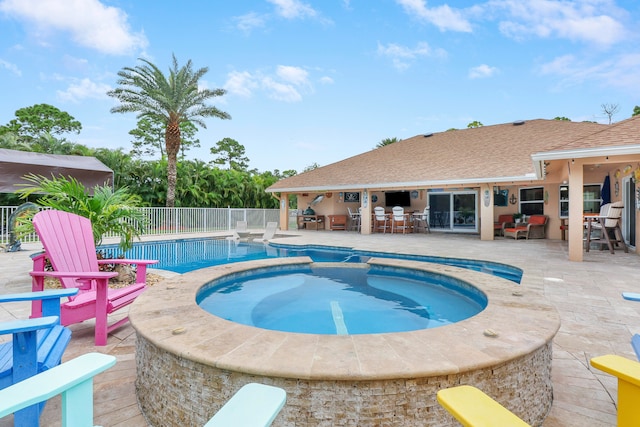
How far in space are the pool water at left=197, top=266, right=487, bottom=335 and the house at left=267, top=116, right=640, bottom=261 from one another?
4.69 meters

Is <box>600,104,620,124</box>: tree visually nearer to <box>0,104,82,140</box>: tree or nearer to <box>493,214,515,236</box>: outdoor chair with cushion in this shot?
<box>493,214,515,236</box>: outdoor chair with cushion

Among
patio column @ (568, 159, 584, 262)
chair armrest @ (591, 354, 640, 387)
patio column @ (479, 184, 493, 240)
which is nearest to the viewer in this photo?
chair armrest @ (591, 354, 640, 387)

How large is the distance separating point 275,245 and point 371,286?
635 cm

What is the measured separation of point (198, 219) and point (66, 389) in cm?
1690

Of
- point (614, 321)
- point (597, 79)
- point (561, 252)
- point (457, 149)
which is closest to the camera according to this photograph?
point (614, 321)

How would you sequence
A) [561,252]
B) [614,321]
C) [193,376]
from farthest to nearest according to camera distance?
[561,252] < [614,321] < [193,376]

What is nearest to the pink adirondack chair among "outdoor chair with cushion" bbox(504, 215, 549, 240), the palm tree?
"outdoor chair with cushion" bbox(504, 215, 549, 240)

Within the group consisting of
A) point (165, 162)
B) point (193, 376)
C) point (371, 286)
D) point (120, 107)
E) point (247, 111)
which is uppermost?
point (247, 111)

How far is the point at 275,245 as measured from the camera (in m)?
12.0

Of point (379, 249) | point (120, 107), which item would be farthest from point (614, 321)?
point (120, 107)

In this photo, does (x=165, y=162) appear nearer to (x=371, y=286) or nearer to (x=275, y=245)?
(x=275, y=245)

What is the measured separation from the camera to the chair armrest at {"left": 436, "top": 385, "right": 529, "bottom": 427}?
100cm

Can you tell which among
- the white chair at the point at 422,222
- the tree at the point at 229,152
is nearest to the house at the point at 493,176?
the white chair at the point at 422,222

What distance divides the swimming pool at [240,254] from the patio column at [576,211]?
200 centimetres
